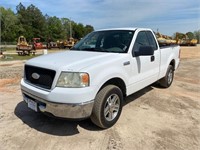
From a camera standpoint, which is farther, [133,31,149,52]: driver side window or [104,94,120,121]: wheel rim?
[133,31,149,52]: driver side window

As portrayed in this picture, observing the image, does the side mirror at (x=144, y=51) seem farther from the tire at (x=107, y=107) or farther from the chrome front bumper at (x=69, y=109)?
the chrome front bumper at (x=69, y=109)

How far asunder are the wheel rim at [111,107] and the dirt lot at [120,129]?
236 mm

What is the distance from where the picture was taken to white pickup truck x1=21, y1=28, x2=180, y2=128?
315cm

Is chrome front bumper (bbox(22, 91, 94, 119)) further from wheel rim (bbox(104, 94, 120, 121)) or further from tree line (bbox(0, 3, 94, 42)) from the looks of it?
tree line (bbox(0, 3, 94, 42))

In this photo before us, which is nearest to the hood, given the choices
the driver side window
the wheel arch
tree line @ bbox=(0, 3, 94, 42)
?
the wheel arch

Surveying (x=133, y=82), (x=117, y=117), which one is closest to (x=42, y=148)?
(x=117, y=117)

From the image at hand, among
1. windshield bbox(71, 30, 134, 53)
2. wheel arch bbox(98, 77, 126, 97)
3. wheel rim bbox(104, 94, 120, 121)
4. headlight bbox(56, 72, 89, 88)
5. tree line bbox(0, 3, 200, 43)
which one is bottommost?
wheel rim bbox(104, 94, 120, 121)

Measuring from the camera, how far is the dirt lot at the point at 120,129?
3270 millimetres

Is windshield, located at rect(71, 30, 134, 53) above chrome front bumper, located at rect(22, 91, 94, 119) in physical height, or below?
above

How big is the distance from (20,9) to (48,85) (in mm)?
87787

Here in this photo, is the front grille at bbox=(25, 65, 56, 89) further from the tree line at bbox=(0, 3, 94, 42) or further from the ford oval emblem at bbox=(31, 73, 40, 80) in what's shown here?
the tree line at bbox=(0, 3, 94, 42)

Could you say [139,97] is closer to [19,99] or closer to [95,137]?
[95,137]

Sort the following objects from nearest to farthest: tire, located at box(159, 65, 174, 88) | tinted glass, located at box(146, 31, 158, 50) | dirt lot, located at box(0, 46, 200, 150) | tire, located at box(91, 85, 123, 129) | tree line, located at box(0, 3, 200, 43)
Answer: dirt lot, located at box(0, 46, 200, 150), tire, located at box(91, 85, 123, 129), tinted glass, located at box(146, 31, 158, 50), tire, located at box(159, 65, 174, 88), tree line, located at box(0, 3, 200, 43)

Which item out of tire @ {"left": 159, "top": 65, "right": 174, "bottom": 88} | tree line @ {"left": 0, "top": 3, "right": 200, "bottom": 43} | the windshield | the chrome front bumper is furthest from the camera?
tree line @ {"left": 0, "top": 3, "right": 200, "bottom": 43}
